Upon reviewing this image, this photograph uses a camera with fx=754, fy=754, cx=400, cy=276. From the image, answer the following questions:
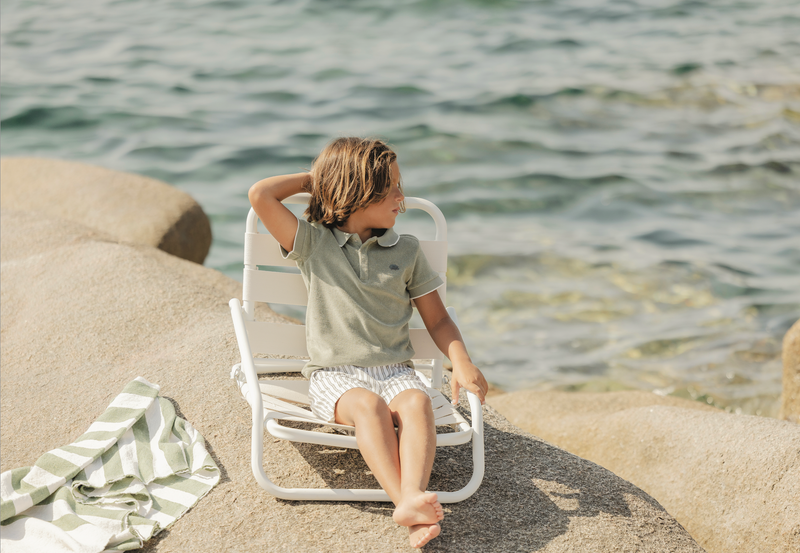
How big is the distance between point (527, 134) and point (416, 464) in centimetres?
763

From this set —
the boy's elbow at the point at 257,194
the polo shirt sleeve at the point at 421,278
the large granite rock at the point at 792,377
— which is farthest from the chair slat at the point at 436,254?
the large granite rock at the point at 792,377

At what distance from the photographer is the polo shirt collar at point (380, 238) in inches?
118

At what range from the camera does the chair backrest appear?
320 cm

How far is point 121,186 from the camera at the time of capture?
5.81 metres

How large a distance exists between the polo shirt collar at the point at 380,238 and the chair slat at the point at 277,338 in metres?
0.47

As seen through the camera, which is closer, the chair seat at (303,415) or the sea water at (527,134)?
the chair seat at (303,415)

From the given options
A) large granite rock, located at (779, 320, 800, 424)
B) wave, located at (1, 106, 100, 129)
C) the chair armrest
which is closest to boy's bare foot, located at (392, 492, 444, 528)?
the chair armrest

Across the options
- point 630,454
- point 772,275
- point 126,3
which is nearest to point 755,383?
point 772,275

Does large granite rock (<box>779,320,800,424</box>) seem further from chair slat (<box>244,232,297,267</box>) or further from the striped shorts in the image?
chair slat (<box>244,232,297,267</box>)

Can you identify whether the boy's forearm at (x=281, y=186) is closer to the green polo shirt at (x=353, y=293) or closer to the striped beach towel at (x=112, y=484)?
the green polo shirt at (x=353, y=293)

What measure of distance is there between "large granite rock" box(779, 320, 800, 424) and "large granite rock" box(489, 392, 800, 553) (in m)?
0.90

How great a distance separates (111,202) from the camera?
18.4ft

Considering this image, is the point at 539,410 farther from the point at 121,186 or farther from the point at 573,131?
the point at 573,131

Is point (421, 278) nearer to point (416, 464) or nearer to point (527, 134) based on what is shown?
point (416, 464)
